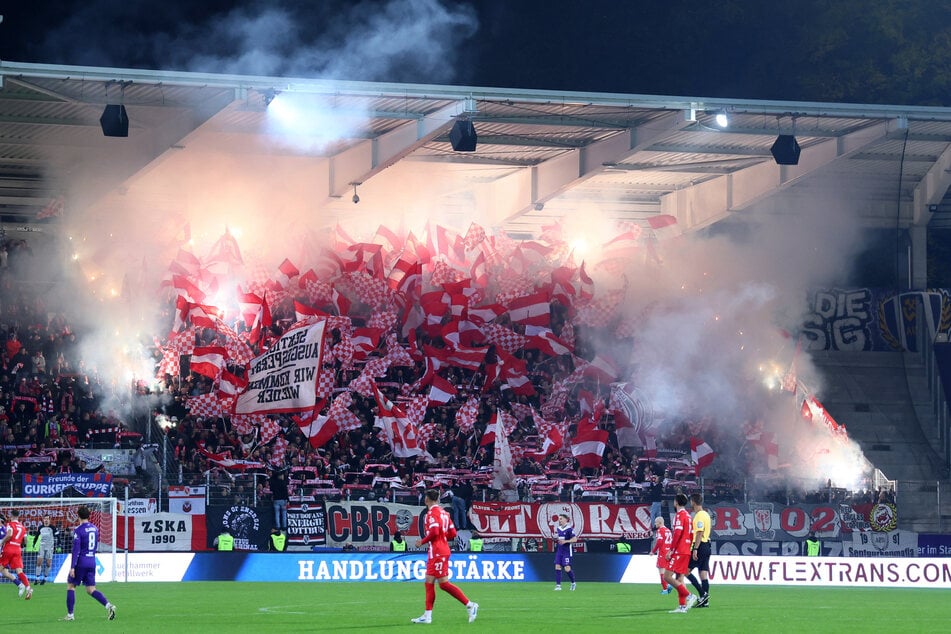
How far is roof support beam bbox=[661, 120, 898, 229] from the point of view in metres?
34.0

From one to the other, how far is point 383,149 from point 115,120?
804cm

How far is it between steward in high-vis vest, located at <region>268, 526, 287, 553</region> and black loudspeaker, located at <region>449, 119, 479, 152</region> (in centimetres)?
924

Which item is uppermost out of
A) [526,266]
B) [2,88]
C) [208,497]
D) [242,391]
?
[2,88]

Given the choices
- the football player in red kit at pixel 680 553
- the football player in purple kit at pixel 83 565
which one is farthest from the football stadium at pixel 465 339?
the football player in purple kit at pixel 83 565

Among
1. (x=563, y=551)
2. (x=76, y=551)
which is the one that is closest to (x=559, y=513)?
(x=563, y=551)

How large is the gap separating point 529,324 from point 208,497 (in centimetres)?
1245

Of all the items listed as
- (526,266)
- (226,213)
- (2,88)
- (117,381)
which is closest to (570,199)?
(526,266)

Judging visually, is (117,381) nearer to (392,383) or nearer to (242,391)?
(242,391)

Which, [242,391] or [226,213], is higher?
[226,213]

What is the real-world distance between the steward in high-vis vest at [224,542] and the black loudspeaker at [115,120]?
884cm

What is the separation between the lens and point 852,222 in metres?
41.3

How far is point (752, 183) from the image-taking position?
3809cm

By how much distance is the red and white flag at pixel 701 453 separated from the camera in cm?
3756

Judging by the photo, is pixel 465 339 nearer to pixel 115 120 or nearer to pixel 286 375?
pixel 286 375
